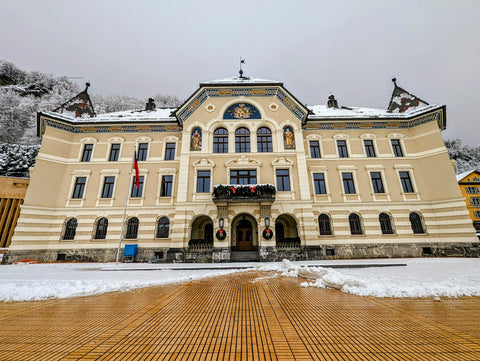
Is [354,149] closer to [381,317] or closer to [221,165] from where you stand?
[221,165]

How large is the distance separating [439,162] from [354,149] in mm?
7516

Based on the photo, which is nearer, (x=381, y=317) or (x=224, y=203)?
(x=381, y=317)

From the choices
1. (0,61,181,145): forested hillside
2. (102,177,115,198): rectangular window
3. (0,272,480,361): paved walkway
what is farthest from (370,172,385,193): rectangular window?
(0,61,181,145): forested hillside

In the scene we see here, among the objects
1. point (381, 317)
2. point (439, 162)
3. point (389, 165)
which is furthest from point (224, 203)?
point (439, 162)

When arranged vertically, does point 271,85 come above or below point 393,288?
above

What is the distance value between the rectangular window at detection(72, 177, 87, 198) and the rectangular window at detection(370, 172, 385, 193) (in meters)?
28.8

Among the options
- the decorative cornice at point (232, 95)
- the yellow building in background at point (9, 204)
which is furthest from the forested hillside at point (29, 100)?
the decorative cornice at point (232, 95)

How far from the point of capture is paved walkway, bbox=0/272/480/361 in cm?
236

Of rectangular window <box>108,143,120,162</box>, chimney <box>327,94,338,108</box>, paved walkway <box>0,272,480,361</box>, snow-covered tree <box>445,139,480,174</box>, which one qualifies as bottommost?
paved walkway <box>0,272,480,361</box>

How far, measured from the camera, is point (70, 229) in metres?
19.3

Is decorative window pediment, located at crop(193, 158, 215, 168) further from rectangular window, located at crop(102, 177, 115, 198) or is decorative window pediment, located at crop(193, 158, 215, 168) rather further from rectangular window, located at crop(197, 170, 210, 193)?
rectangular window, located at crop(102, 177, 115, 198)

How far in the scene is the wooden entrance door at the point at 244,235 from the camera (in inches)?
787

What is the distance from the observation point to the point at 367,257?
60.5 ft

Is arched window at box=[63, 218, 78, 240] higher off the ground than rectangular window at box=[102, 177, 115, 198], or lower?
lower
